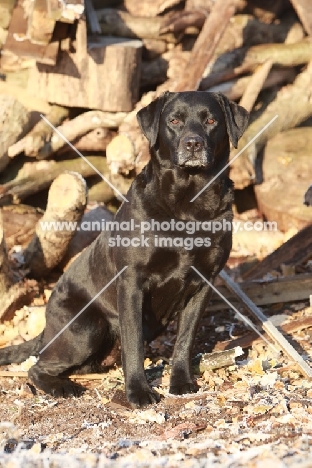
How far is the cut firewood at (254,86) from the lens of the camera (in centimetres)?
850

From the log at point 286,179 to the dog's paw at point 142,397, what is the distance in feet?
11.0

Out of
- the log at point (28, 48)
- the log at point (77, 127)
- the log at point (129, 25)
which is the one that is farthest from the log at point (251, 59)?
the log at point (28, 48)

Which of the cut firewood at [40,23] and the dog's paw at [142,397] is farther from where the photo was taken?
the cut firewood at [40,23]

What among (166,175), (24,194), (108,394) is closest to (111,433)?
(108,394)

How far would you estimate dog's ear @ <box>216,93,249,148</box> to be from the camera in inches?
185

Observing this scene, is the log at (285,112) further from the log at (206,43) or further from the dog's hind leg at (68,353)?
the dog's hind leg at (68,353)

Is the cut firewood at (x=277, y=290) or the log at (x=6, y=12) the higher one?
the log at (x=6, y=12)

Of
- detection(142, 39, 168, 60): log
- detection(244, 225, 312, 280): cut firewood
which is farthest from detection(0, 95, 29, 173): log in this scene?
detection(244, 225, 312, 280): cut firewood

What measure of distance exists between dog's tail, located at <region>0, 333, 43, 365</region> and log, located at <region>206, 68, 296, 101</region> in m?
4.06

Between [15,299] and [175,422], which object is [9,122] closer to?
[15,299]

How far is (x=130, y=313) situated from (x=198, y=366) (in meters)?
0.73

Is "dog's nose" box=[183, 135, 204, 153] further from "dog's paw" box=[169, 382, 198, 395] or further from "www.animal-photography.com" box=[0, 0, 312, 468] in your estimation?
"dog's paw" box=[169, 382, 198, 395]

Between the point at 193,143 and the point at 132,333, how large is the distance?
47.0 inches

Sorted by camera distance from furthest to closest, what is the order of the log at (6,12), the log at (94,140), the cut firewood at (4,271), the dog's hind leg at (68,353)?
the log at (6,12) < the log at (94,140) < the cut firewood at (4,271) < the dog's hind leg at (68,353)
